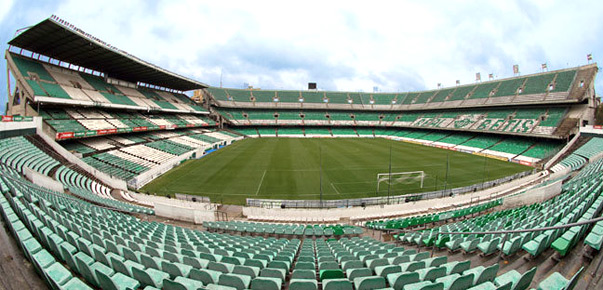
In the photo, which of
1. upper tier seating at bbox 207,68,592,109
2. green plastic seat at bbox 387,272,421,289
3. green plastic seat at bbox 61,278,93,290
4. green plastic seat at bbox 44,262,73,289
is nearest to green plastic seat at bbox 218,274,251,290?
green plastic seat at bbox 61,278,93,290

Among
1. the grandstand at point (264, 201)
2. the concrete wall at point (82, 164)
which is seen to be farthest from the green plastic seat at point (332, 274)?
the concrete wall at point (82, 164)

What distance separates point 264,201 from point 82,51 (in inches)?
1197

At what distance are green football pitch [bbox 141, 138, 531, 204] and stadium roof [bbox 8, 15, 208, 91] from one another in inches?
658

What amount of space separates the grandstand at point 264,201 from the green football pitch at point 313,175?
1.48 m

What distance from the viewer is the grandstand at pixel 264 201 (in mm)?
4270

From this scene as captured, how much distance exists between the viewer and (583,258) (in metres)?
4.51

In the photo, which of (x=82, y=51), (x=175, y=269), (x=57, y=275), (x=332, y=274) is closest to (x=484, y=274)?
(x=332, y=274)

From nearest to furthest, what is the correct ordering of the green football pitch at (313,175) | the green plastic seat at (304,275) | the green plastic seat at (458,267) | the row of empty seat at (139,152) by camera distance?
the green plastic seat at (458,267) → the green plastic seat at (304,275) → the green football pitch at (313,175) → the row of empty seat at (139,152)

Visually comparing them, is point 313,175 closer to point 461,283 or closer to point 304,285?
point 304,285

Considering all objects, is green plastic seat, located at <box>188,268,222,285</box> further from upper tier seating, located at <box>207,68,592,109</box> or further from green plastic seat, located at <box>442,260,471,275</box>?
upper tier seating, located at <box>207,68,592,109</box>

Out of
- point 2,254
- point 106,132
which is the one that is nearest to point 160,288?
point 2,254

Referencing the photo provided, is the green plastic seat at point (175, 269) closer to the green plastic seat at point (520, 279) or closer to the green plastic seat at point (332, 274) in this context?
the green plastic seat at point (332, 274)

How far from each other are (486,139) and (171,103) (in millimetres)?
61601

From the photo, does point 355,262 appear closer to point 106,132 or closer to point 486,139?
point 106,132
